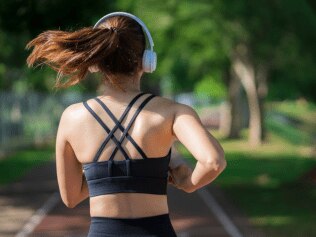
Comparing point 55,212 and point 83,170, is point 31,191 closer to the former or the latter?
point 55,212

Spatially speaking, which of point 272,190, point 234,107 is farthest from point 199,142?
point 234,107

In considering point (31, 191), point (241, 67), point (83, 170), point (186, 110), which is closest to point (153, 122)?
point (186, 110)

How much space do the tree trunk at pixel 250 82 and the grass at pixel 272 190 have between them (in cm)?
306

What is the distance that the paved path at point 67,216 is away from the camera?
12.5 m

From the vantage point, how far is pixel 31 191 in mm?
18516

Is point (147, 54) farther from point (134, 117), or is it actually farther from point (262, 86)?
point (262, 86)

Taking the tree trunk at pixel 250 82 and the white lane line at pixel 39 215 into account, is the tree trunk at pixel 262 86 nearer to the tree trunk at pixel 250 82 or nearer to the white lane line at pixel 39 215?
the tree trunk at pixel 250 82

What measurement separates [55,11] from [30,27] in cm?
55

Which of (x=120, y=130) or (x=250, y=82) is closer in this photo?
(x=120, y=130)

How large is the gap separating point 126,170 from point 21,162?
974 inches

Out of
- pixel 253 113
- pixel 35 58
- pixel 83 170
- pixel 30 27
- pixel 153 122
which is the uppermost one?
pixel 35 58

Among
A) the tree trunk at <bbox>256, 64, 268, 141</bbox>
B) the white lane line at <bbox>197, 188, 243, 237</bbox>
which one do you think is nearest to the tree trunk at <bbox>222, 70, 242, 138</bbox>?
the tree trunk at <bbox>256, 64, 268, 141</bbox>

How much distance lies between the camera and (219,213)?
14680 mm

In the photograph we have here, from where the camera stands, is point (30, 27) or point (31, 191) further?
point (31, 191)
